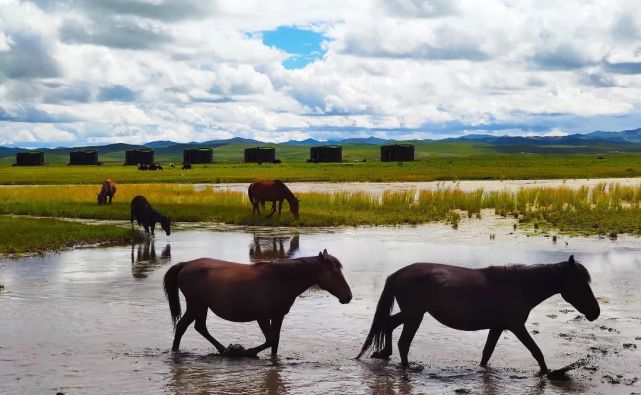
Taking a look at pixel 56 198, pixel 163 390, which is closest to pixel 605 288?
pixel 163 390

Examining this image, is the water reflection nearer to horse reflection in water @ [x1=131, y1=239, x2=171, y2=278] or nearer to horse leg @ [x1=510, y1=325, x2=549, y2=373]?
horse leg @ [x1=510, y1=325, x2=549, y2=373]

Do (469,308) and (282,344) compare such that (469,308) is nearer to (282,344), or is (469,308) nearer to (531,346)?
(531,346)

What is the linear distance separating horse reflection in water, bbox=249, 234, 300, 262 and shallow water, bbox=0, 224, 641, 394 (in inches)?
105

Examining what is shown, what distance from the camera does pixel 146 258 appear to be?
22.0m

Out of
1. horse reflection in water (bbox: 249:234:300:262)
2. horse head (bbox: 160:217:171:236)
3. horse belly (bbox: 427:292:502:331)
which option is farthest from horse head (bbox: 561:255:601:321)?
horse head (bbox: 160:217:171:236)

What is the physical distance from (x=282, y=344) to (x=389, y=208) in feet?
85.4

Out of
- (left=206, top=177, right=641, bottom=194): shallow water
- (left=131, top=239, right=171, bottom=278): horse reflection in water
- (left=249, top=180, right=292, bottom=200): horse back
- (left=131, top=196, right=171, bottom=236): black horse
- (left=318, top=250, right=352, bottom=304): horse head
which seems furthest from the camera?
(left=206, top=177, right=641, bottom=194): shallow water

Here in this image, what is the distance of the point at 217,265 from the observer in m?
10.8

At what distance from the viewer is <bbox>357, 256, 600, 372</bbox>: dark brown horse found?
10047 mm

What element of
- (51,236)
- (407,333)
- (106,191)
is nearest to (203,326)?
(407,333)

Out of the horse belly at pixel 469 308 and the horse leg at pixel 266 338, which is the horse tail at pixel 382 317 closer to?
the horse belly at pixel 469 308

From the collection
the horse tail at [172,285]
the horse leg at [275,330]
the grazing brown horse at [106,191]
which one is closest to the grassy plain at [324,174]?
the grazing brown horse at [106,191]

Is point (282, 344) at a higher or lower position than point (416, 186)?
lower

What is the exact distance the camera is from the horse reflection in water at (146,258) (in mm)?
19484
